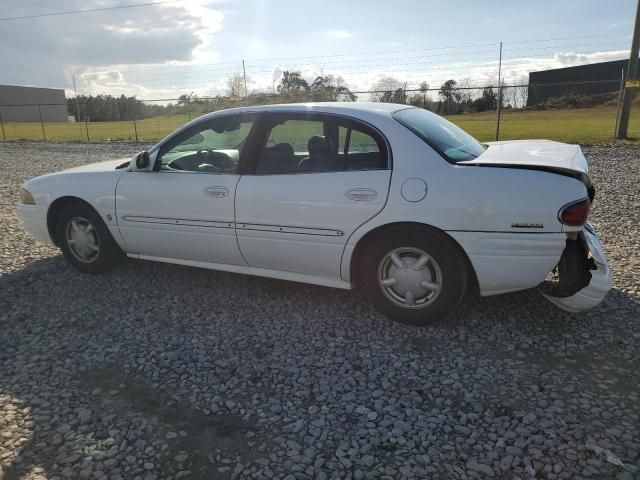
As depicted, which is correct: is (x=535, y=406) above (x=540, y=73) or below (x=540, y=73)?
below

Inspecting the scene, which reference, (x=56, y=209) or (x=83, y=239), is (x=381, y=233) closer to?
(x=83, y=239)

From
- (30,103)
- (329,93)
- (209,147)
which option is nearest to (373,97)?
(329,93)

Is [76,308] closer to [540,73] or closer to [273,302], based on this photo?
[273,302]

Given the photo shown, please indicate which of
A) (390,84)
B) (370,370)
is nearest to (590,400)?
(370,370)

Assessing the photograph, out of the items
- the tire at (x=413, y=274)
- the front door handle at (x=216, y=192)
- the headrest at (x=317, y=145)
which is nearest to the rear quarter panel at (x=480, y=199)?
the tire at (x=413, y=274)

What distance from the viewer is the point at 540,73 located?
50500mm

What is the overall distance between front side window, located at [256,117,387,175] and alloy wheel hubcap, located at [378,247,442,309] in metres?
0.66

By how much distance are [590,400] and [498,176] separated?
1407 mm

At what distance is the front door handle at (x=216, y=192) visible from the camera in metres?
3.86

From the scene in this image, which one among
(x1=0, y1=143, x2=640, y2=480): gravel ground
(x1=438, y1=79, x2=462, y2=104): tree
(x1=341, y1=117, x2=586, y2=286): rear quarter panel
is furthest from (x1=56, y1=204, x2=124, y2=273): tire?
(x1=438, y1=79, x2=462, y2=104): tree

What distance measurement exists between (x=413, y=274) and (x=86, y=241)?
3.16 meters

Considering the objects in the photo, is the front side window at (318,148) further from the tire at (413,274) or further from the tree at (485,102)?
the tree at (485,102)

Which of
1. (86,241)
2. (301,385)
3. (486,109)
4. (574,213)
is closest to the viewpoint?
(301,385)

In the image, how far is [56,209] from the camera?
4.76m
